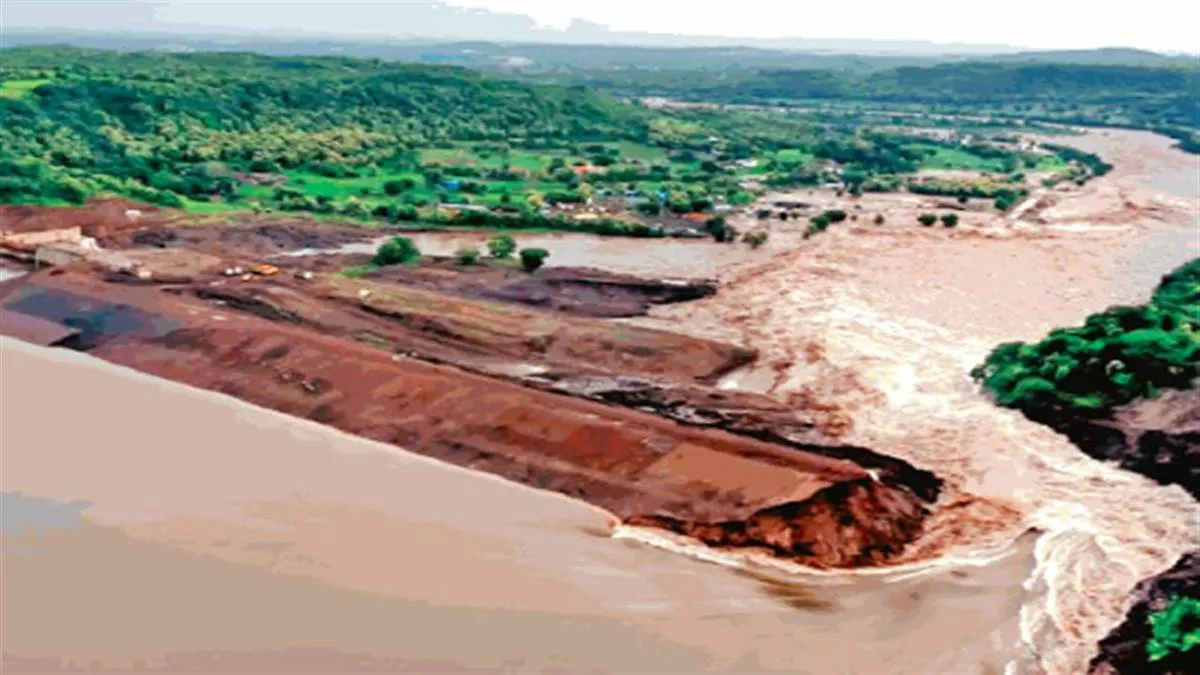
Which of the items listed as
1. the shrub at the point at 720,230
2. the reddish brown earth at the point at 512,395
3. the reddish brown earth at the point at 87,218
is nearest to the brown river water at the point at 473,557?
the reddish brown earth at the point at 512,395

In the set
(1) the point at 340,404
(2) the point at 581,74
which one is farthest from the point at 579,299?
(2) the point at 581,74

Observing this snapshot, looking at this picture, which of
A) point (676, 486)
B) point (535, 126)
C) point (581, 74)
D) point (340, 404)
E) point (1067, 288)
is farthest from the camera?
point (581, 74)

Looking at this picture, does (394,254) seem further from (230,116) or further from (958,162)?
(958,162)

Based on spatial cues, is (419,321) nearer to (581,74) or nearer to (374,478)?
(374,478)

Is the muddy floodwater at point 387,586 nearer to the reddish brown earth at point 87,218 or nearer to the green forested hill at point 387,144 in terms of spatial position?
the reddish brown earth at point 87,218

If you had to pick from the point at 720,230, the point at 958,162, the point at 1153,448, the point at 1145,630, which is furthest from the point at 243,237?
the point at 958,162

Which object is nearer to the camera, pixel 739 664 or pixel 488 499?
pixel 739 664
